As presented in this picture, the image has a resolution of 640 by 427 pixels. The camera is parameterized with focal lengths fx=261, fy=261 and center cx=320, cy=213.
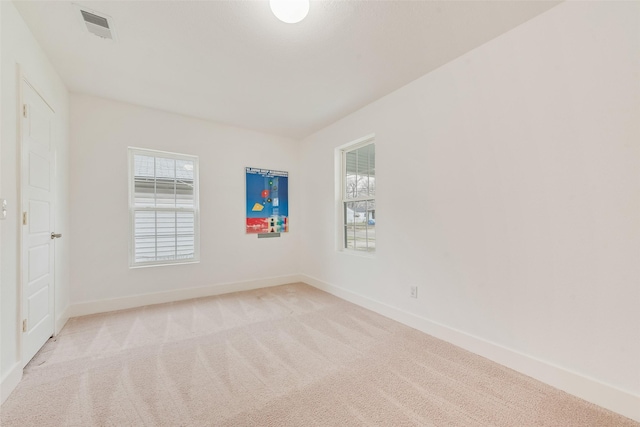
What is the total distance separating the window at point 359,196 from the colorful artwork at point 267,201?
1.22 m

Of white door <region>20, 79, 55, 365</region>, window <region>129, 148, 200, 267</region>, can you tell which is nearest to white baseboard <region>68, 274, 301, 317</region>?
window <region>129, 148, 200, 267</region>

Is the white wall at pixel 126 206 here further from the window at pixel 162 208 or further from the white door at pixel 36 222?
the white door at pixel 36 222

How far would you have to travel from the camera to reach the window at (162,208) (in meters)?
3.47

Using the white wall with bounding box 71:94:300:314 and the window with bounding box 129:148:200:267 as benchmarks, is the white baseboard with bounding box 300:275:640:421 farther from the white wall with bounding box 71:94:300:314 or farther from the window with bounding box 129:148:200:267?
the window with bounding box 129:148:200:267

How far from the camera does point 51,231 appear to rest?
2514mm

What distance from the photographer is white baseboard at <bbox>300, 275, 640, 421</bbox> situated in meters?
1.55

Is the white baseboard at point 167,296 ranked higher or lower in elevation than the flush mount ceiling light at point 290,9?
lower

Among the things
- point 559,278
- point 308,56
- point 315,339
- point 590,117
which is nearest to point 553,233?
point 559,278

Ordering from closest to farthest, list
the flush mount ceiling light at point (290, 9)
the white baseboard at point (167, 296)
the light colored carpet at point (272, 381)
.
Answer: the light colored carpet at point (272, 381) → the flush mount ceiling light at point (290, 9) → the white baseboard at point (167, 296)

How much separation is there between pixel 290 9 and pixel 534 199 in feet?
7.06

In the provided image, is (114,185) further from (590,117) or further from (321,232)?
(590,117)

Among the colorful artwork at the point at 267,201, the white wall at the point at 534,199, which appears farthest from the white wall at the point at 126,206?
the white wall at the point at 534,199

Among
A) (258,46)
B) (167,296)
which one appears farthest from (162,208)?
(258,46)

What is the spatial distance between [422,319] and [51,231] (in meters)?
3.74
